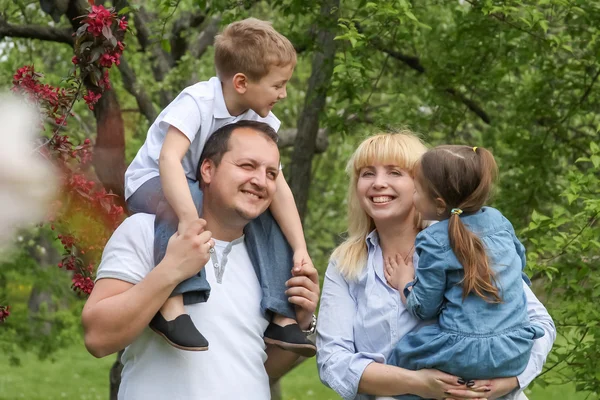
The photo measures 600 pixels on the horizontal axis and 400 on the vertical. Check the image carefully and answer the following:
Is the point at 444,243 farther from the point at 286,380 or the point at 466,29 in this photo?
the point at 286,380

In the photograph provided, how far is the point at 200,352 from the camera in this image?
264 centimetres

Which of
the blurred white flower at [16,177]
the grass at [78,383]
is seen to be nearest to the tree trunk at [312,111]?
the grass at [78,383]

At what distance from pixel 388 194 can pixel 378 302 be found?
1.17 ft

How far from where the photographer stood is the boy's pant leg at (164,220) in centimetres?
259

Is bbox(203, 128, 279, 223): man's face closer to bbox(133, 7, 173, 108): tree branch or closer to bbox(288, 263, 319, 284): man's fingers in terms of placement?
bbox(288, 263, 319, 284): man's fingers

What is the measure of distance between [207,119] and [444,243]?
0.85m

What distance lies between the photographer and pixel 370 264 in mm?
2938

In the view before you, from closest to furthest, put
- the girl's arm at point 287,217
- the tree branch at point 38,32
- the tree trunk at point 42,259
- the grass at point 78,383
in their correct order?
the girl's arm at point 287,217 → the tree branch at point 38,32 → the grass at point 78,383 → the tree trunk at point 42,259

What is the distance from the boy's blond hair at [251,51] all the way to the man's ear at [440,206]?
2.24ft

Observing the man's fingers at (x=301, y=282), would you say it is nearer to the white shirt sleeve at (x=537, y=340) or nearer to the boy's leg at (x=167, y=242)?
the boy's leg at (x=167, y=242)

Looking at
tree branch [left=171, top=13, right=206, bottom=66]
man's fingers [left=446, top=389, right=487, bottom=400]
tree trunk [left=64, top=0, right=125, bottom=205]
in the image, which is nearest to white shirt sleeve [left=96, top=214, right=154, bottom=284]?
man's fingers [left=446, top=389, right=487, bottom=400]

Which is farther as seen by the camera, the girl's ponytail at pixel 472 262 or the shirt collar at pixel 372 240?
the shirt collar at pixel 372 240

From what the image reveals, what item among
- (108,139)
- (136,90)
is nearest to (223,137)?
(108,139)

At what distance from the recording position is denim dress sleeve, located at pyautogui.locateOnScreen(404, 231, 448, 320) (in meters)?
2.66
